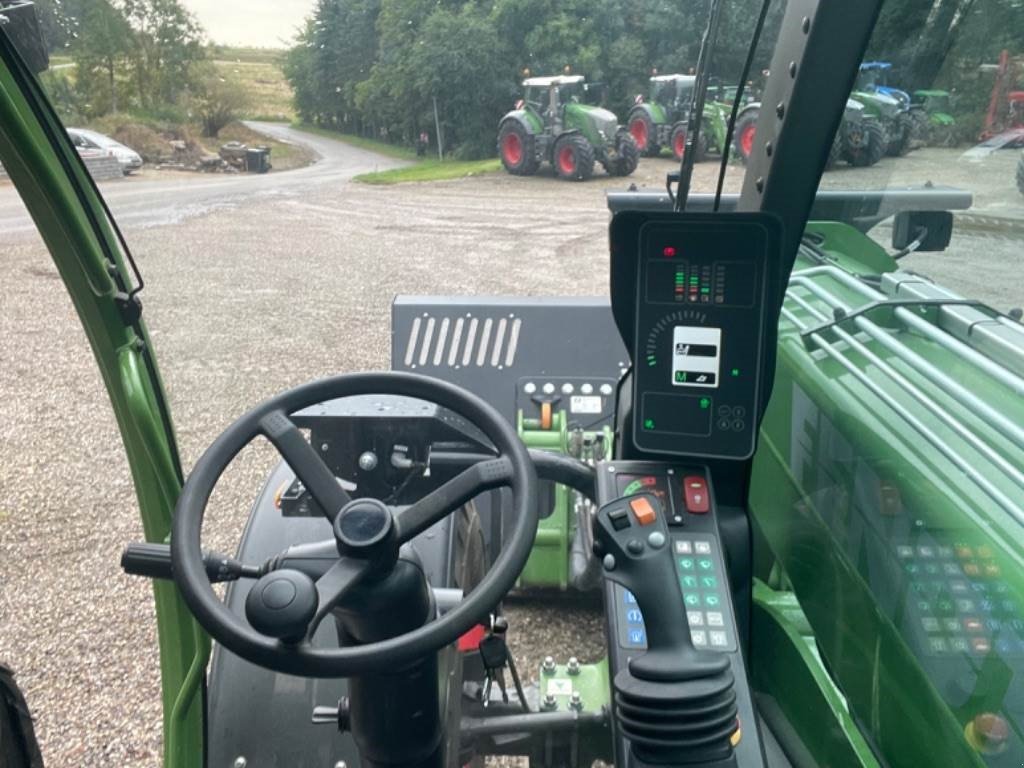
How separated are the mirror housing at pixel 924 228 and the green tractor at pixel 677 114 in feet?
1.16

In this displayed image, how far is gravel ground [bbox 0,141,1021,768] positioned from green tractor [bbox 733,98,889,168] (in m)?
0.07

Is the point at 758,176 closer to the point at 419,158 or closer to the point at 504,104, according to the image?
the point at 504,104

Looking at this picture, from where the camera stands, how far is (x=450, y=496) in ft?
4.22

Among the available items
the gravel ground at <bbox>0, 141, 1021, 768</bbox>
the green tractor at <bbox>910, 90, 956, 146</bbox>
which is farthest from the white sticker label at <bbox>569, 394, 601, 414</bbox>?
the green tractor at <bbox>910, 90, 956, 146</bbox>

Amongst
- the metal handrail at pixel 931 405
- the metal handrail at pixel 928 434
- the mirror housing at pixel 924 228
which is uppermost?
the mirror housing at pixel 924 228

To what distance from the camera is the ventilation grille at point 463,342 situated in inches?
112

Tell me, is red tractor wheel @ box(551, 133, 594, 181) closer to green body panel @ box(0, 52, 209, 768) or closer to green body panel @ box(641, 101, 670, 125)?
green body panel @ box(641, 101, 670, 125)

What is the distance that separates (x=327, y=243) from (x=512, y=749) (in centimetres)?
891

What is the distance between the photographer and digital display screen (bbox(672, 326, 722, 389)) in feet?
5.25

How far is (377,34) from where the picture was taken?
2201mm

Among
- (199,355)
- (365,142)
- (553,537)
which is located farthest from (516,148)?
(199,355)

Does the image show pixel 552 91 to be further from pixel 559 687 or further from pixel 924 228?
pixel 559 687

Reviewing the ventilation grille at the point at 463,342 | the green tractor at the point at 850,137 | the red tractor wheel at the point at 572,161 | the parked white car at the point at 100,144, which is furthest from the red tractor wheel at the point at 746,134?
the red tractor wheel at the point at 572,161

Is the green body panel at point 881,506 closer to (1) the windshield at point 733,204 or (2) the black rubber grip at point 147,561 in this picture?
(1) the windshield at point 733,204
